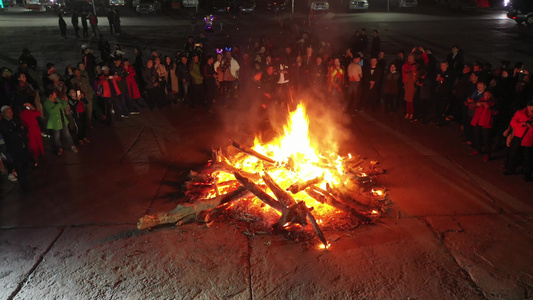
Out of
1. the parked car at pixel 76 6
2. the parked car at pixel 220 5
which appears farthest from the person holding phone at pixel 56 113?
the parked car at pixel 76 6

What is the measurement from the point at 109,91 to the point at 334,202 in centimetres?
778

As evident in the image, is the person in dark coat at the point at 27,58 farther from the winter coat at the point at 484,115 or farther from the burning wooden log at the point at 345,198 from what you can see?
the winter coat at the point at 484,115

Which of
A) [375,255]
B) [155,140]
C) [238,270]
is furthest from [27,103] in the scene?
[375,255]

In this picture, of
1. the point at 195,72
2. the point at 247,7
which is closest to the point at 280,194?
the point at 195,72

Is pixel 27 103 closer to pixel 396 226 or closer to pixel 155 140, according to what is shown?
pixel 155 140

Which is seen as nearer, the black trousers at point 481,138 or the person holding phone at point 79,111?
the black trousers at point 481,138

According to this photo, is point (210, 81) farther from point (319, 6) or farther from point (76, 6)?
point (76, 6)

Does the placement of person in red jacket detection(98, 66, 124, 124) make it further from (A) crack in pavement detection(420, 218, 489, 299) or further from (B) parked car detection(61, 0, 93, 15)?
(B) parked car detection(61, 0, 93, 15)

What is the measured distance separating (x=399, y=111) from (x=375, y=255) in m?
7.36

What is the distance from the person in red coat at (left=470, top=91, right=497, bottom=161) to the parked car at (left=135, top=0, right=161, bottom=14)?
36.1 metres

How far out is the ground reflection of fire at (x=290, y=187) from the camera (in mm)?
6941

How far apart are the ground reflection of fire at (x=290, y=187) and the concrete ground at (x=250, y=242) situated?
1.02ft

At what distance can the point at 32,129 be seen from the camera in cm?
928

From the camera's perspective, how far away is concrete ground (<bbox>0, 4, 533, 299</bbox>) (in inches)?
219
